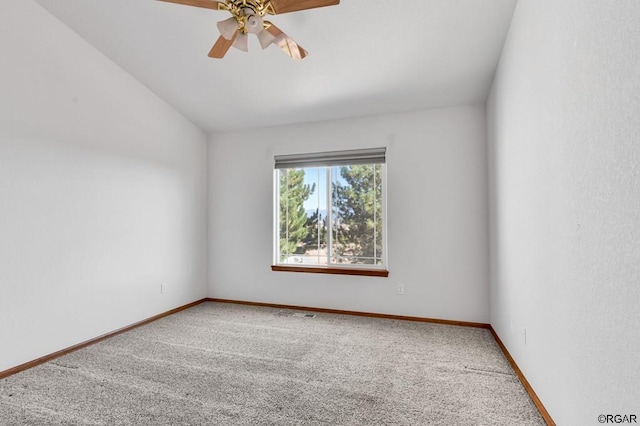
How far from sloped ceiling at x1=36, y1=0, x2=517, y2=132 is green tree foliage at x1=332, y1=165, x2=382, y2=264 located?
0.74m

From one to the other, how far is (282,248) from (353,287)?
1.12 m

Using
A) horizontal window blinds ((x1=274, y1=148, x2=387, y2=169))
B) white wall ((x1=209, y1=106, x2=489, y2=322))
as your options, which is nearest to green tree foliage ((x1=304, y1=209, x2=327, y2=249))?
white wall ((x1=209, y1=106, x2=489, y2=322))

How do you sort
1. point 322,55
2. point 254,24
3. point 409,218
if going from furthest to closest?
point 409,218 → point 322,55 → point 254,24

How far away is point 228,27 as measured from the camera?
81.5 inches

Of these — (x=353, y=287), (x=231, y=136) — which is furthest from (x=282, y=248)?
(x=231, y=136)

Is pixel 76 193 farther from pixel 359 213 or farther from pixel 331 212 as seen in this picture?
pixel 359 213

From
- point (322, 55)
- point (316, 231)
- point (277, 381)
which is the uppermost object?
point (322, 55)

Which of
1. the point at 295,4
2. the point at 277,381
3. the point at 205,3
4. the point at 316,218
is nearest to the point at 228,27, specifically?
the point at 205,3

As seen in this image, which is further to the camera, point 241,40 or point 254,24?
point 241,40

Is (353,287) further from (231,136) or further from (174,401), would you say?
(231,136)

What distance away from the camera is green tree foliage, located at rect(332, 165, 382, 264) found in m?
3.92

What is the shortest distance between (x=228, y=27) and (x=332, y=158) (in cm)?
214

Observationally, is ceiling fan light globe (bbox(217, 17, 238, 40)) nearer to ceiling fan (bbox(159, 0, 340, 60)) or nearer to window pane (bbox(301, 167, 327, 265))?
ceiling fan (bbox(159, 0, 340, 60))

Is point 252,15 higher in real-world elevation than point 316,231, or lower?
higher
